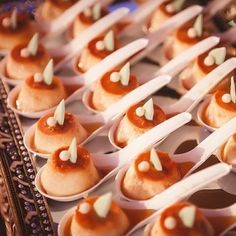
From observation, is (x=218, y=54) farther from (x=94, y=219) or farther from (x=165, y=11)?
(x=94, y=219)

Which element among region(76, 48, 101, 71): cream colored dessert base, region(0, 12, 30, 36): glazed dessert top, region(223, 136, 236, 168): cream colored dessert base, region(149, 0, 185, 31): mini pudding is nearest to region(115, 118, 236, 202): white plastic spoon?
region(223, 136, 236, 168): cream colored dessert base

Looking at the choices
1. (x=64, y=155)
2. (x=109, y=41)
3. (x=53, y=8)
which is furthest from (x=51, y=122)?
(x=53, y=8)

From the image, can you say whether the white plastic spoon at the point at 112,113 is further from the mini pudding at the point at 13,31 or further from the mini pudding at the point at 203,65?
the mini pudding at the point at 13,31

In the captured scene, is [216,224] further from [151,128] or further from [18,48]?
[18,48]

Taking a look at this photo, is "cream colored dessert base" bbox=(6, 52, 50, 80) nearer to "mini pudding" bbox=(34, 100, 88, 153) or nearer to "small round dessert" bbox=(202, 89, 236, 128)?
"mini pudding" bbox=(34, 100, 88, 153)

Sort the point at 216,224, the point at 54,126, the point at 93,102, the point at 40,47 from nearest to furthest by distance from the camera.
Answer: the point at 216,224 < the point at 54,126 < the point at 93,102 < the point at 40,47

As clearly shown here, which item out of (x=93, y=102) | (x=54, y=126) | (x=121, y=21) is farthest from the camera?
(x=121, y=21)

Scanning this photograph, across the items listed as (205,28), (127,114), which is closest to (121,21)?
(205,28)

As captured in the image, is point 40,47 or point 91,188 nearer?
point 91,188
